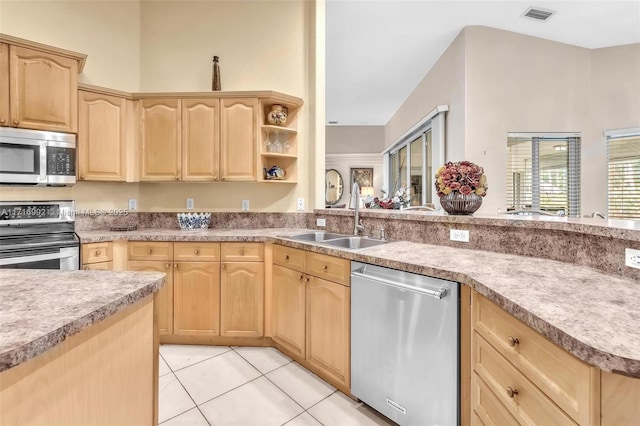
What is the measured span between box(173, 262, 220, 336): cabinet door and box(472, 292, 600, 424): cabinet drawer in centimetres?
201

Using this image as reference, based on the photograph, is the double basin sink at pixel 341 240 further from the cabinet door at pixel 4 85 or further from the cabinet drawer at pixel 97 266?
the cabinet door at pixel 4 85

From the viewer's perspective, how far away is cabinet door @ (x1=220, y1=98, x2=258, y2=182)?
113 inches

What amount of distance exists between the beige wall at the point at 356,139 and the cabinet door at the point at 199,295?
647 centimetres

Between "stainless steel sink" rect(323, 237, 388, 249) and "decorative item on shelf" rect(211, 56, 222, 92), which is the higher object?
"decorative item on shelf" rect(211, 56, 222, 92)

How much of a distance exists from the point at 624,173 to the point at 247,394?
16.8 feet

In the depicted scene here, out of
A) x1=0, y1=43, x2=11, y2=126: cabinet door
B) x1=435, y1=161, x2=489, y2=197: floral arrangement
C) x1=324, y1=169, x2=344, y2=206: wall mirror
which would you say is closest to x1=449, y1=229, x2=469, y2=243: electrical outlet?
x1=435, y1=161, x2=489, y2=197: floral arrangement

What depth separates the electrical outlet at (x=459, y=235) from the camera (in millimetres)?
1870

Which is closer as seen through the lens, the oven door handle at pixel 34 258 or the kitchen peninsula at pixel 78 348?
the kitchen peninsula at pixel 78 348

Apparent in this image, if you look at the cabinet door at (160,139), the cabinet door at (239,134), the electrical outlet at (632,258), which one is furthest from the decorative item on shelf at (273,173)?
the electrical outlet at (632,258)

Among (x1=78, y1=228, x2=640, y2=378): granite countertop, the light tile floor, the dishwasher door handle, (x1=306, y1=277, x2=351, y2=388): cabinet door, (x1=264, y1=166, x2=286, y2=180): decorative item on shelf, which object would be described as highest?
(x1=264, y1=166, x2=286, y2=180): decorative item on shelf

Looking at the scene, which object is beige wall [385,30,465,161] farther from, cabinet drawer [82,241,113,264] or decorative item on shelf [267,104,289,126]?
cabinet drawer [82,241,113,264]

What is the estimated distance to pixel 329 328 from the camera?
6.42 feet

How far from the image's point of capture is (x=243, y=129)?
288 cm

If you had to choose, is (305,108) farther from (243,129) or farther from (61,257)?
(61,257)
